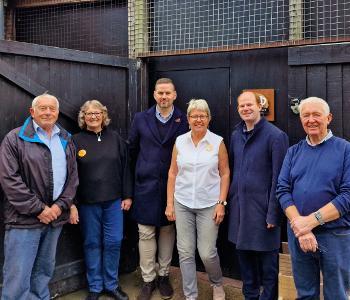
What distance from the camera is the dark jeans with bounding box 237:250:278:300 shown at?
11.5 feet

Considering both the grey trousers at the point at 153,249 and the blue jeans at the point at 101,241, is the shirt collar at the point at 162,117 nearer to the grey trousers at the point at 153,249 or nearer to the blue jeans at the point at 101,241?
the blue jeans at the point at 101,241

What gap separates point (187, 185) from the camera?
3.79 m

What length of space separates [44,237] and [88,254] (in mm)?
718

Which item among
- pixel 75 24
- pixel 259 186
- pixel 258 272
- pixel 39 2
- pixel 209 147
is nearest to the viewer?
pixel 259 186

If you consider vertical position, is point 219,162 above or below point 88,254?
above

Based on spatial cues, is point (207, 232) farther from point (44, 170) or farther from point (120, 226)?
point (44, 170)

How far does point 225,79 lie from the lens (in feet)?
14.8

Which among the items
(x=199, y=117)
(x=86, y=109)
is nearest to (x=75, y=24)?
(x=86, y=109)

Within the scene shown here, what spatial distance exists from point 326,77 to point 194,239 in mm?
1760

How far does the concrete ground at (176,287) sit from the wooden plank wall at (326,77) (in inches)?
63.8

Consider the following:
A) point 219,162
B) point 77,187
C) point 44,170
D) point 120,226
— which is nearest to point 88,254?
→ point 120,226

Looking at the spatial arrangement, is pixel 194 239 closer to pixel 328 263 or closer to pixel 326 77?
pixel 328 263

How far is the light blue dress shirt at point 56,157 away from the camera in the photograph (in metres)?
3.44

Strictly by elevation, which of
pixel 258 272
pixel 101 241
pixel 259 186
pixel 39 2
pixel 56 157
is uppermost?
pixel 39 2
